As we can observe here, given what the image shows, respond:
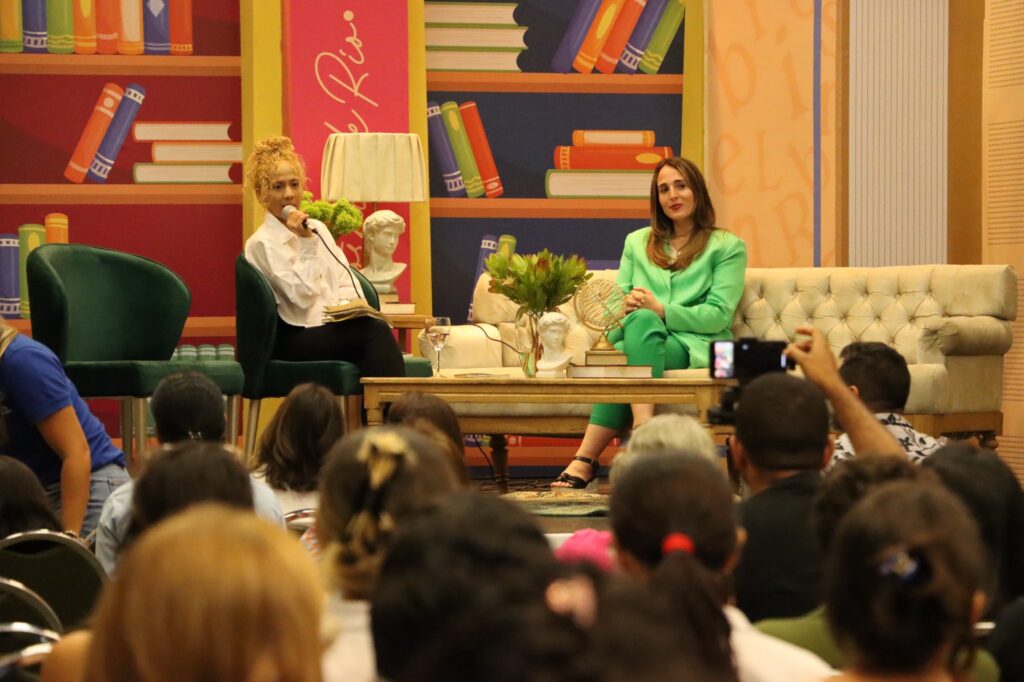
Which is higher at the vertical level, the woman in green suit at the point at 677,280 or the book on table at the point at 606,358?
the woman in green suit at the point at 677,280

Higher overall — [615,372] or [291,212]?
[291,212]

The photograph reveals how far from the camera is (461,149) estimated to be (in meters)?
7.09

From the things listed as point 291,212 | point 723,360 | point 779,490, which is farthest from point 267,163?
point 779,490

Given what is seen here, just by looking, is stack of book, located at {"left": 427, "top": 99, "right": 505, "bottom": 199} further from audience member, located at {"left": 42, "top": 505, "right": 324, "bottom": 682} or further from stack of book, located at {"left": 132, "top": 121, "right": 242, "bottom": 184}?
audience member, located at {"left": 42, "top": 505, "right": 324, "bottom": 682}

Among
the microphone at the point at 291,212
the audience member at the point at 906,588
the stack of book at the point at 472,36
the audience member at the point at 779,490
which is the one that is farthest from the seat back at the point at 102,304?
the audience member at the point at 906,588

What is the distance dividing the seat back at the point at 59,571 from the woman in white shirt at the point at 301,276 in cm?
345

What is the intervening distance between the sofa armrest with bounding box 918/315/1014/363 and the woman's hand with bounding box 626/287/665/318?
1.01 m

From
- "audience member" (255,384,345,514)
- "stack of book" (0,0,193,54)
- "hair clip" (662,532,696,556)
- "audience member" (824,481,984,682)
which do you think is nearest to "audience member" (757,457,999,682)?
"hair clip" (662,532,696,556)

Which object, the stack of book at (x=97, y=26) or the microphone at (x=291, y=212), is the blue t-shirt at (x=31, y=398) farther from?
the stack of book at (x=97, y=26)

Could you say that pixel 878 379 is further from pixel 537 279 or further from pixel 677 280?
pixel 677 280

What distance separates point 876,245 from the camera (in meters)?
6.79

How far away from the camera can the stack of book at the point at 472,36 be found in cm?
701

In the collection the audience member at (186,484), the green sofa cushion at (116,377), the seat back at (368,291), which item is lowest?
the green sofa cushion at (116,377)

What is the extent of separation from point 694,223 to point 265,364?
5.65 ft
